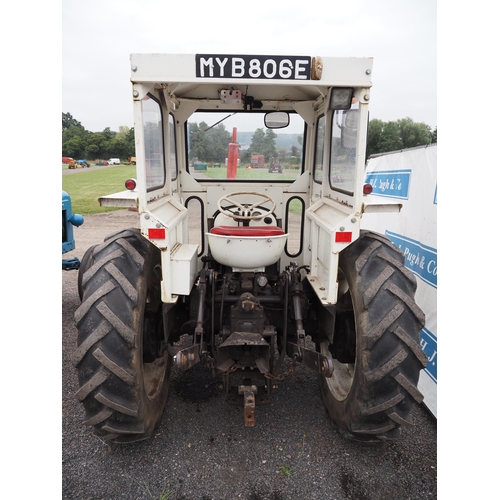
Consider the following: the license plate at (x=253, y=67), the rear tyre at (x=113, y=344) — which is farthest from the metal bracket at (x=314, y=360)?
the license plate at (x=253, y=67)

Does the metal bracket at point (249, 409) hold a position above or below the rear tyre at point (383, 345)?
below

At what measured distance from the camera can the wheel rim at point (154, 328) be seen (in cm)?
290

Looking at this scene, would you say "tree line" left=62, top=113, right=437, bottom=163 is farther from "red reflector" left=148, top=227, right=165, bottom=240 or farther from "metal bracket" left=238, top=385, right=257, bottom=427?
"metal bracket" left=238, top=385, right=257, bottom=427

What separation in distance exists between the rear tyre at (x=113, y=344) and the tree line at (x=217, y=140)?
2.84ft

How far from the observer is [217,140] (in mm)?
4031

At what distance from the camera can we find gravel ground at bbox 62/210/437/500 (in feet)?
8.28

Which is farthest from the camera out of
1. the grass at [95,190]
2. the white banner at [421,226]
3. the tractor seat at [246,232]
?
the grass at [95,190]

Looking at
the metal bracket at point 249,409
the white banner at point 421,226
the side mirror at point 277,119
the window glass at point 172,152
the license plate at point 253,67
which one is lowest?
the metal bracket at point 249,409

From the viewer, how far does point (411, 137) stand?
31.1 metres

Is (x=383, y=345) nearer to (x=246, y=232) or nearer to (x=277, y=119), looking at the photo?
(x=246, y=232)

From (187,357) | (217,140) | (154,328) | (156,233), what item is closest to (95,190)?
(217,140)

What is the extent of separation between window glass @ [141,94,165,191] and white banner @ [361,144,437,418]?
273 centimetres

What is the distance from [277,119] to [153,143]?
1.43 m

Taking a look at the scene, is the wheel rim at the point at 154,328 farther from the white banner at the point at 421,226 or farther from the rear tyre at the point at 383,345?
the white banner at the point at 421,226
